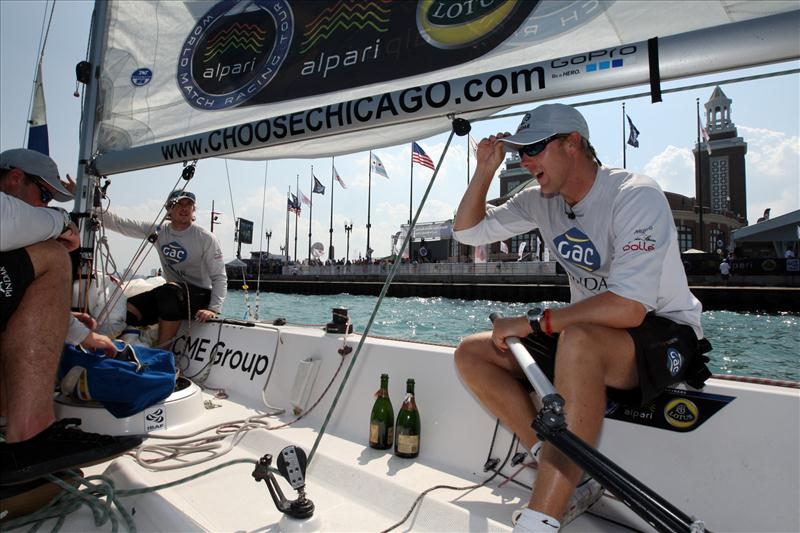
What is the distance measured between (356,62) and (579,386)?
1.56 m

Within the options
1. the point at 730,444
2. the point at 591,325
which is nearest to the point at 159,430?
the point at 591,325

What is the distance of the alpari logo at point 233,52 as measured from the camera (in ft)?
7.36

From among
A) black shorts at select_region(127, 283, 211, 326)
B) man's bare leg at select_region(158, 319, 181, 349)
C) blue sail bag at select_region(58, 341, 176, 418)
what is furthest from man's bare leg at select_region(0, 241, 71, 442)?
man's bare leg at select_region(158, 319, 181, 349)

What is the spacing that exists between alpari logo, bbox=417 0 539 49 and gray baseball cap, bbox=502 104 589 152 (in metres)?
0.36

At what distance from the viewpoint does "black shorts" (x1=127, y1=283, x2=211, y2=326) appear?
10.5 ft

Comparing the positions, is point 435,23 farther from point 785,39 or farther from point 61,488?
point 61,488

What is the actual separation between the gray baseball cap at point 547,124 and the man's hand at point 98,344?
6.01ft

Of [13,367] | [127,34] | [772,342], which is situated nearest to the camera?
[13,367]

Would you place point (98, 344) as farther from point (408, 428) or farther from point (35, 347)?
point (408, 428)

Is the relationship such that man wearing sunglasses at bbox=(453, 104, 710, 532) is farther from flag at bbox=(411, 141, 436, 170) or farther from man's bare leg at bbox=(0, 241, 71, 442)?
flag at bbox=(411, 141, 436, 170)

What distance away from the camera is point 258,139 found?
218cm

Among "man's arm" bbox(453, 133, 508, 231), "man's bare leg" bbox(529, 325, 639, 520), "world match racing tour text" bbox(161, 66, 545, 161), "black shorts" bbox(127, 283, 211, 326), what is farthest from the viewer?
"black shorts" bbox(127, 283, 211, 326)

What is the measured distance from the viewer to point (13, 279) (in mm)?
1443

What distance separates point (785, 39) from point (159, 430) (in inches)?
110
